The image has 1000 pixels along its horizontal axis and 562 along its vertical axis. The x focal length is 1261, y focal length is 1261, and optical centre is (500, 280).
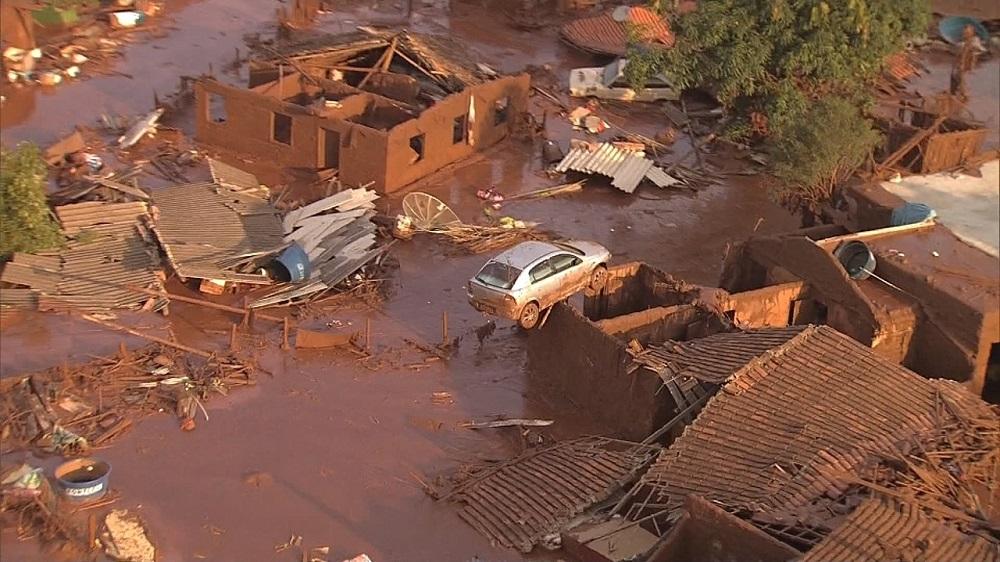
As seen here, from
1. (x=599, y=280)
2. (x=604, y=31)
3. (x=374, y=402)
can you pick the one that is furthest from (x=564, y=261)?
(x=604, y=31)

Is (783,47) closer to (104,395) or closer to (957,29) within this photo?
(104,395)

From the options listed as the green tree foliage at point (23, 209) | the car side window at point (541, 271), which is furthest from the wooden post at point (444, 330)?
the green tree foliage at point (23, 209)

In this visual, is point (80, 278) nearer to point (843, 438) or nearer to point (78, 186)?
point (78, 186)

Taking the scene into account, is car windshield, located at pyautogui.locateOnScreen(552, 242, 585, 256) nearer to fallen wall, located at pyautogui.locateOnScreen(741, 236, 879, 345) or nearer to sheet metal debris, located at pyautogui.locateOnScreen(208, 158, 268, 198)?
fallen wall, located at pyautogui.locateOnScreen(741, 236, 879, 345)

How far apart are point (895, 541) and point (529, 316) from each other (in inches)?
352

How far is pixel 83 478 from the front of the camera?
18.3 metres

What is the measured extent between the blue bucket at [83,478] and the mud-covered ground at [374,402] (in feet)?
1.12

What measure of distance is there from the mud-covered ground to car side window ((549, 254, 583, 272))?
1602mm

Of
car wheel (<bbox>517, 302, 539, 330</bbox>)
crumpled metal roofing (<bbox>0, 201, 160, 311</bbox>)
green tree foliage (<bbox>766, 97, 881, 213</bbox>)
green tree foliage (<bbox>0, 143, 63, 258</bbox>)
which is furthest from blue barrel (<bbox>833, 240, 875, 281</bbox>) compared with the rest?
green tree foliage (<bbox>0, 143, 63, 258</bbox>)

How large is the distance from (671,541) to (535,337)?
22.2ft

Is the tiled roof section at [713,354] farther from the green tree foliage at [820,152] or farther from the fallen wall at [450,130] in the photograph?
the fallen wall at [450,130]

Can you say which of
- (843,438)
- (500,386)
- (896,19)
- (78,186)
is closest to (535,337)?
(500,386)

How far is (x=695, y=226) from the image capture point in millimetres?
29953

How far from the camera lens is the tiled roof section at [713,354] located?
19000 mm
